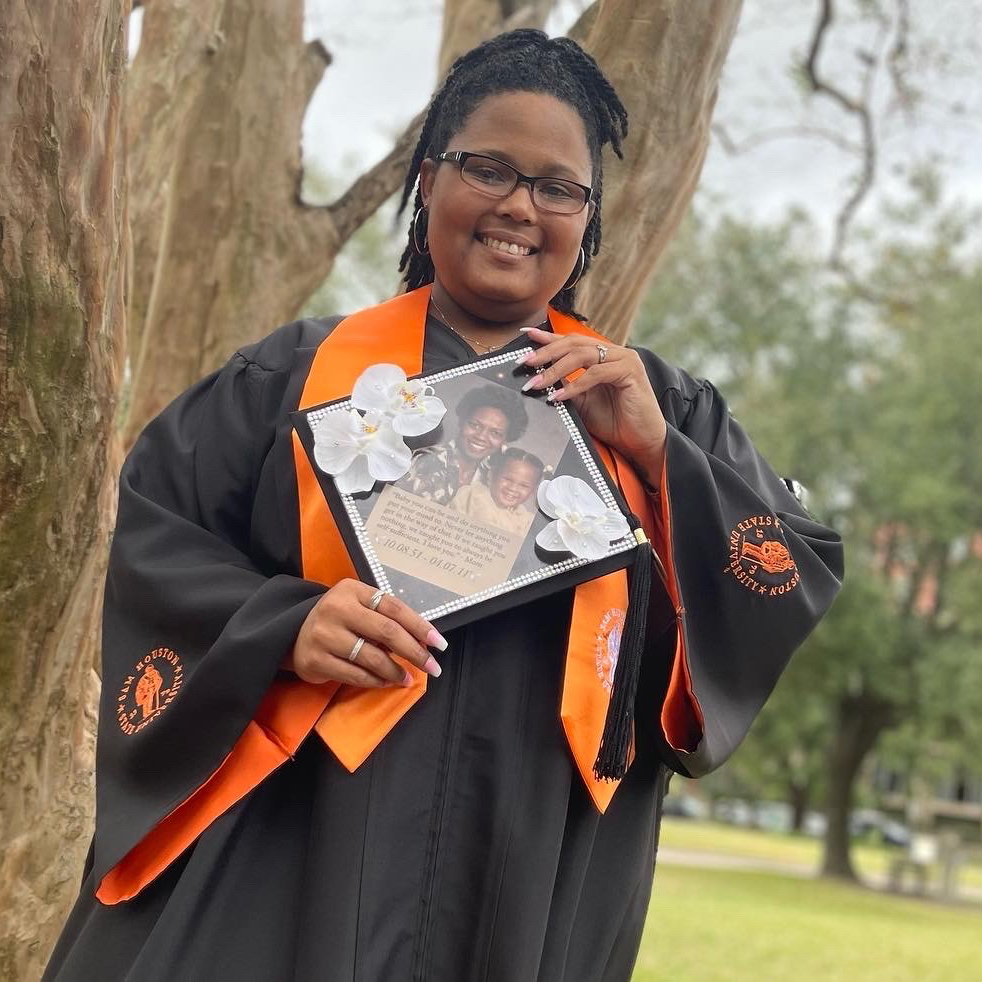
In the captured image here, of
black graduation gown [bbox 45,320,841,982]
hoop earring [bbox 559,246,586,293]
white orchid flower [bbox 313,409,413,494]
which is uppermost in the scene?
hoop earring [bbox 559,246,586,293]

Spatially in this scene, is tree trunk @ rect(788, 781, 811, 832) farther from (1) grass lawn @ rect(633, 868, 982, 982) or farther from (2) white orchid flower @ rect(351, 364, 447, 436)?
(2) white orchid flower @ rect(351, 364, 447, 436)

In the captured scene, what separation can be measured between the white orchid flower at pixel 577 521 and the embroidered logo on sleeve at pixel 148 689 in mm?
619

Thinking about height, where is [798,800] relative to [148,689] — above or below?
below

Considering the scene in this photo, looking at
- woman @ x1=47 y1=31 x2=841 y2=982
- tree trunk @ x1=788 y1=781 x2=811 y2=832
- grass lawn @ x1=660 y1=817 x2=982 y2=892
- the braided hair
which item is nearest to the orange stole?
woman @ x1=47 y1=31 x2=841 y2=982

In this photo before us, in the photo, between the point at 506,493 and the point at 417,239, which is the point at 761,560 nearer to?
the point at 506,493

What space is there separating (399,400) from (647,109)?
182 cm

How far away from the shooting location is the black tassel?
82.7 inches

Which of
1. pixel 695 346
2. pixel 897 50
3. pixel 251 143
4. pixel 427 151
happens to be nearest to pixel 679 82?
pixel 427 151

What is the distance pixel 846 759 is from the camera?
72.9 ft

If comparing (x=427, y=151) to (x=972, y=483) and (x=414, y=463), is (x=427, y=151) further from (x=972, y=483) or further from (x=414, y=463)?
(x=972, y=483)

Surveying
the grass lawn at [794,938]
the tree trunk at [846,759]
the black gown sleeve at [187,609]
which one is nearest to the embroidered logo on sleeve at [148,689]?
the black gown sleeve at [187,609]

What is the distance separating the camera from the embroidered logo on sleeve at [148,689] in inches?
82.8

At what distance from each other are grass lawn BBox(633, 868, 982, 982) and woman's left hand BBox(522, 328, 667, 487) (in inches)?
269

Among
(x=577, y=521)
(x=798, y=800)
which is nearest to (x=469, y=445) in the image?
(x=577, y=521)
